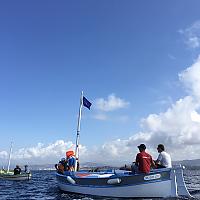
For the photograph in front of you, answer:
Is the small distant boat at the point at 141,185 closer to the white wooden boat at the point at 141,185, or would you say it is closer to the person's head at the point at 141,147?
the white wooden boat at the point at 141,185

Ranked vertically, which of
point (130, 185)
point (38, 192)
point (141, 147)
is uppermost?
point (141, 147)

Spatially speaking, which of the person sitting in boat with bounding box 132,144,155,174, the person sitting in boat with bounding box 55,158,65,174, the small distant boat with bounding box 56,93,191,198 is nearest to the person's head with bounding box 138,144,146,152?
the person sitting in boat with bounding box 132,144,155,174

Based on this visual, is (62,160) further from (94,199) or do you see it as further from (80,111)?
(94,199)

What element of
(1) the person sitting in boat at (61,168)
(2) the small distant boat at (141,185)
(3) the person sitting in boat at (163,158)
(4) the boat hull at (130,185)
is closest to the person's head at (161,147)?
(3) the person sitting in boat at (163,158)

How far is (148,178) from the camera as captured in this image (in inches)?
835

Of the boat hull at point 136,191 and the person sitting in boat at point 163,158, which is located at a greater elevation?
the person sitting in boat at point 163,158

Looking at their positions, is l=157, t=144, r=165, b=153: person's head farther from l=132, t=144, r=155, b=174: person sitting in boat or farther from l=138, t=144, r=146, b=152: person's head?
l=138, t=144, r=146, b=152: person's head

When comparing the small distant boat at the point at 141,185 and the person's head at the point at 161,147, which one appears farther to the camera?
the person's head at the point at 161,147

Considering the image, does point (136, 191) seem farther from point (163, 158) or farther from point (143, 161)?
point (163, 158)

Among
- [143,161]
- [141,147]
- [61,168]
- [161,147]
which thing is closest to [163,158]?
[161,147]

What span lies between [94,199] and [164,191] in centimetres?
518

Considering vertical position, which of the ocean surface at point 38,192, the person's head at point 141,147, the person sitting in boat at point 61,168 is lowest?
the ocean surface at point 38,192

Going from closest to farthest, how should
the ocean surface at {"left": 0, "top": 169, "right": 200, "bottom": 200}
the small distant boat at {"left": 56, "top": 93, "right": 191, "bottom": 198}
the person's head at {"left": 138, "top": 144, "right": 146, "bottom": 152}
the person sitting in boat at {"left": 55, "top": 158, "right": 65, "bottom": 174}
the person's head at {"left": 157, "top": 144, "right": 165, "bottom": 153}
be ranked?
1. the small distant boat at {"left": 56, "top": 93, "right": 191, "bottom": 198}
2. the person's head at {"left": 138, "top": 144, "right": 146, "bottom": 152}
3. the person's head at {"left": 157, "top": 144, "right": 165, "bottom": 153}
4. the ocean surface at {"left": 0, "top": 169, "right": 200, "bottom": 200}
5. the person sitting in boat at {"left": 55, "top": 158, "right": 65, "bottom": 174}

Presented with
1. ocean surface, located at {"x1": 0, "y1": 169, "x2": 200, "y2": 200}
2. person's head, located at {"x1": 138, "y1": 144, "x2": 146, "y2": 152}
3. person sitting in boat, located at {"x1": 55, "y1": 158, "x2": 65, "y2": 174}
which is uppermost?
person's head, located at {"x1": 138, "y1": 144, "x2": 146, "y2": 152}
